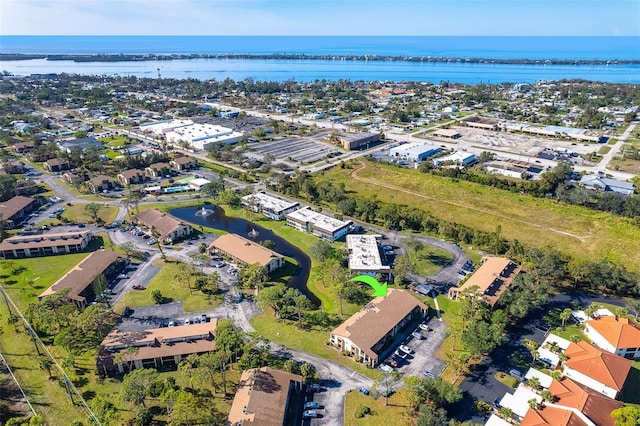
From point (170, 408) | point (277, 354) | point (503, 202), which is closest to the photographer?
point (170, 408)

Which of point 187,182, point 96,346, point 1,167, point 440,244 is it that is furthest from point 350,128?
point 96,346

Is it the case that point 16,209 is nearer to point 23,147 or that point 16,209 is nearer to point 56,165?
point 56,165

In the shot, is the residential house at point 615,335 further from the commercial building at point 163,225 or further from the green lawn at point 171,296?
the commercial building at point 163,225

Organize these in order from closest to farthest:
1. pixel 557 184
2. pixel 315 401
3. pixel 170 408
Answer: pixel 170 408 < pixel 315 401 < pixel 557 184

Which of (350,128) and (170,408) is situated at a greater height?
(350,128)

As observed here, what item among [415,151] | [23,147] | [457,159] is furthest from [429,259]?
[23,147]

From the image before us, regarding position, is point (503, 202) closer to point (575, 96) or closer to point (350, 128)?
point (350, 128)
